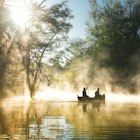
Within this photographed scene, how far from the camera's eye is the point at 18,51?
2228 inches

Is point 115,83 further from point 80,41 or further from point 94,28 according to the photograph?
point 80,41

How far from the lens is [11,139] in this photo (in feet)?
50.8

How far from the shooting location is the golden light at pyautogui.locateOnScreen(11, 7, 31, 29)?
39.9 meters

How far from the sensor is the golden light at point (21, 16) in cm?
3992

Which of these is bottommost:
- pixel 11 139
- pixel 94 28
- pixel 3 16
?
pixel 11 139

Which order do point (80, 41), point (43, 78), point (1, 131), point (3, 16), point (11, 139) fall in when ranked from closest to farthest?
point (11, 139), point (1, 131), point (3, 16), point (43, 78), point (80, 41)

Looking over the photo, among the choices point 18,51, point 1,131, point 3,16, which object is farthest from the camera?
point 18,51

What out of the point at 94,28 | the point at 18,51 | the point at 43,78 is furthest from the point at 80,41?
the point at 18,51

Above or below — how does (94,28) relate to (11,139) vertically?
above

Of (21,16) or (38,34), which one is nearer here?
(21,16)

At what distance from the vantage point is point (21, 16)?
4391 cm

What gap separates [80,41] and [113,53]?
22345mm

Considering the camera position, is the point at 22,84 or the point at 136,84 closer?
the point at 22,84

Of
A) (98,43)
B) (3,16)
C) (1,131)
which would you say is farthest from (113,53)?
(1,131)
